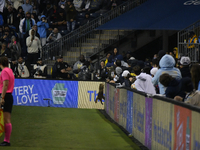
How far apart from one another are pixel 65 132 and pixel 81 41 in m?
13.6

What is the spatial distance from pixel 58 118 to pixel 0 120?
5.93m

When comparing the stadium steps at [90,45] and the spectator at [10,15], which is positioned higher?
the spectator at [10,15]

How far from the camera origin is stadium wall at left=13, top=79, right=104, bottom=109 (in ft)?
63.0

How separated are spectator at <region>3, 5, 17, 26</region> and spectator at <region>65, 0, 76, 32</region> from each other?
3904 millimetres

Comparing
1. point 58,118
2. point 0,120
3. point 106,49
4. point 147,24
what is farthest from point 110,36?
point 0,120

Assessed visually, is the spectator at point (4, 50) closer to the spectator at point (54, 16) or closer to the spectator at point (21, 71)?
the spectator at point (21, 71)

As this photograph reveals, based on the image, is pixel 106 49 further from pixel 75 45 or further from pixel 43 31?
pixel 43 31

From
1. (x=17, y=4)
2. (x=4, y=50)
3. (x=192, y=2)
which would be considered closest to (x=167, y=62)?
(x=192, y=2)

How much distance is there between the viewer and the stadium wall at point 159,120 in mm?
6221

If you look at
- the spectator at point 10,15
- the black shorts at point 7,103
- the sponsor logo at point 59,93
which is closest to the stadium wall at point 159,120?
the black shorts at point 7,103

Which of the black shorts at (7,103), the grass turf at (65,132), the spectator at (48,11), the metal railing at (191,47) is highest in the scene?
the spectator at (48,11)

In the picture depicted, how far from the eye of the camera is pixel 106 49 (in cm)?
2508

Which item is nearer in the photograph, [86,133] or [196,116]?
[196,116]

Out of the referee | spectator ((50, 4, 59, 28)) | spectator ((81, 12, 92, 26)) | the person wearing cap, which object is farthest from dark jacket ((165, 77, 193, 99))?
spectator ((50, 4, 59, 28))
